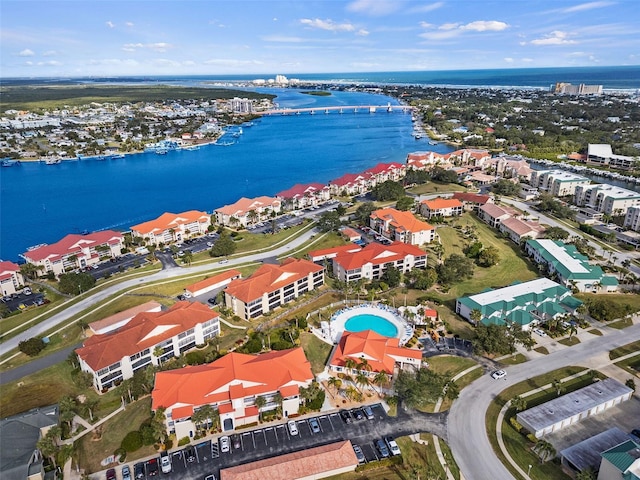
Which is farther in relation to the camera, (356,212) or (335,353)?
(356,212)

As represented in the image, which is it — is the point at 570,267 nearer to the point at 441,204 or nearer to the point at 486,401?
the point at 441,204

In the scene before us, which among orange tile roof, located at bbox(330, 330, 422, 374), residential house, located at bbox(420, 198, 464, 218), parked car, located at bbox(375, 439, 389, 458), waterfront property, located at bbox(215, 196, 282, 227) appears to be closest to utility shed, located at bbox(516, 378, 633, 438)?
orange tile roof, located at bbox(330, 330, 422, 374)

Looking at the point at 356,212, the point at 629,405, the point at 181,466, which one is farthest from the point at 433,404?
the point at 356,212

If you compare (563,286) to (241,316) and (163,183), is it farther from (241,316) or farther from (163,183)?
(163,183)

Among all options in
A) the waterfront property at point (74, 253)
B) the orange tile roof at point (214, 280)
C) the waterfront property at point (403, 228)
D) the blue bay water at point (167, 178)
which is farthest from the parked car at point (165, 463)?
the blue bay water at point (167, 178)

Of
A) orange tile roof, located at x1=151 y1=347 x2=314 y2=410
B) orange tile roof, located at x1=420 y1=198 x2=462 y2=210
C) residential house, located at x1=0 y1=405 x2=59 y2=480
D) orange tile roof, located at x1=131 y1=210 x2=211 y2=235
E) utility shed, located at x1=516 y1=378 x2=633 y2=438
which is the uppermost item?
orange tile roof, located at x1=420 y1=198 x2=462 y2=210

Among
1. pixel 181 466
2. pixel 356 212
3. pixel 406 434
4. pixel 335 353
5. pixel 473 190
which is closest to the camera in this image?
pixel 181 466

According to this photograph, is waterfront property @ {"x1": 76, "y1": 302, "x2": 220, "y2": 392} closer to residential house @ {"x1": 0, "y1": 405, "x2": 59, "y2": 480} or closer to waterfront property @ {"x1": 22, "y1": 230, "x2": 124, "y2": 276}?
residential house @ {"x1": 0, "y1": 405, "x2": 59, "y2": 480}

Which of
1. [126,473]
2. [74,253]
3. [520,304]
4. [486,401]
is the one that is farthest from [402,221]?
[126,473]
